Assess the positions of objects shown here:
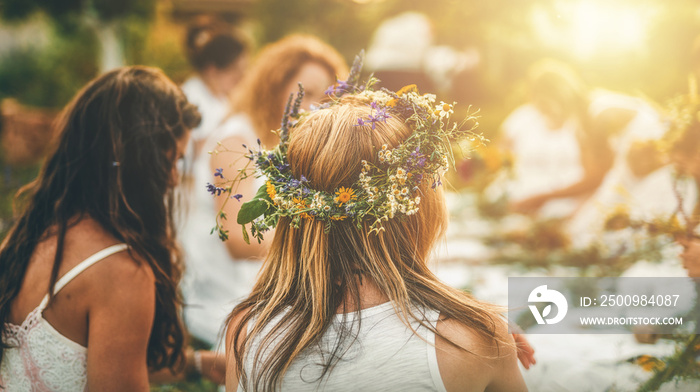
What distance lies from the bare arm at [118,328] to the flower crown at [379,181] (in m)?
0.36

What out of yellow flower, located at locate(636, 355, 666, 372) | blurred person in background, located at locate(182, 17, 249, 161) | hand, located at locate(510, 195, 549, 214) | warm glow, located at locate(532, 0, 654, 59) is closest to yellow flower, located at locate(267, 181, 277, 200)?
yellow flower, located at locate(636, 355, 666, 372)

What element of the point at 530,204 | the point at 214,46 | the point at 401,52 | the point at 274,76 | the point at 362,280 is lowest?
the point at 362,280

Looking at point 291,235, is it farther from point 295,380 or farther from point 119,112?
point 119,112

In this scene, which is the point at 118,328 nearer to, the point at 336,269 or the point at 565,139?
the point at 336,269

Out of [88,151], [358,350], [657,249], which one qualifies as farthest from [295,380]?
[657,249]

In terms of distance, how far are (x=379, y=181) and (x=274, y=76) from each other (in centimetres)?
189

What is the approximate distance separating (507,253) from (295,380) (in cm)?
259

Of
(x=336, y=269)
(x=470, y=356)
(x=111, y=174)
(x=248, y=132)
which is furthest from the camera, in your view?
(x=248, y=132)

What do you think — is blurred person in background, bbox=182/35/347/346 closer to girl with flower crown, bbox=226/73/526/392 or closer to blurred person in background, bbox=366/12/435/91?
blurred person in background, bbox=366/12/435/91

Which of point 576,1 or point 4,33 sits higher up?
point 4,33

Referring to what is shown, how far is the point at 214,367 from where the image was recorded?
1.74 meters

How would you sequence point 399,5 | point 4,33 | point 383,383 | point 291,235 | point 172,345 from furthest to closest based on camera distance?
point 4,33 → point 399,5 → point 172,345 → point 291,235 → point 383,383

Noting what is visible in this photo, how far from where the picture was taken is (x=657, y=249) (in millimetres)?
1977

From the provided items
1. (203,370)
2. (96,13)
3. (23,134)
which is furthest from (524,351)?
(23,134)
